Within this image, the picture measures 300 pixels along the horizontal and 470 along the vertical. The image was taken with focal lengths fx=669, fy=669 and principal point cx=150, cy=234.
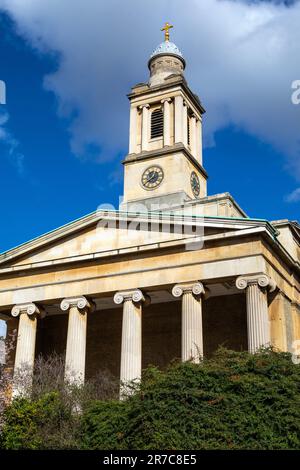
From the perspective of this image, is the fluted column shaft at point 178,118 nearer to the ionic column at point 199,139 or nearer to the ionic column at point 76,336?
the ionic column at point 199,139

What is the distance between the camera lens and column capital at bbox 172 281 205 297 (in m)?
33.0

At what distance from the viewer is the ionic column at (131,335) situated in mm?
33094

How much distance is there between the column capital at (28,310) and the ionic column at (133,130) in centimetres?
1772

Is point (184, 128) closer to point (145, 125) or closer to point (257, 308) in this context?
point (145, 125)

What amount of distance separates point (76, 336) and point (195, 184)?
1903 centimetres

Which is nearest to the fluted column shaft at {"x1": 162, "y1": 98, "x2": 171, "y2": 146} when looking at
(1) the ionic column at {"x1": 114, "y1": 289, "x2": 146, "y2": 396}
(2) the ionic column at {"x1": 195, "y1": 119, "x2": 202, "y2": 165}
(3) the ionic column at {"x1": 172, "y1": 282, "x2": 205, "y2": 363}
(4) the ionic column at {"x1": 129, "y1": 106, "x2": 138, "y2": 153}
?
(4) the ionic column at {"x1": 129, "y1": 106, "x2": 138, "y2": 153}

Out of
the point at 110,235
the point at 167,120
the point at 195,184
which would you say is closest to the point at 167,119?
the point at 167,120

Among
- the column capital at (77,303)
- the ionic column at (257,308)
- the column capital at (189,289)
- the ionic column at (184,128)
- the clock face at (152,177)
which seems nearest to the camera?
the ionic column at (257,308)

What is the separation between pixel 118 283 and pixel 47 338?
11153 mm

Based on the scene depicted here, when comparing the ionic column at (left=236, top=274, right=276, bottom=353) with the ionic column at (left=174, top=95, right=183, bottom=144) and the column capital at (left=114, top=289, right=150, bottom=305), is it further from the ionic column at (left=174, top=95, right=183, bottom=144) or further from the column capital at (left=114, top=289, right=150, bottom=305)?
the ionic column at (left=174, top=95, right=183, bottom=144)

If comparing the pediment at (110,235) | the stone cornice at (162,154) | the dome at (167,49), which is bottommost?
the pediment at (110,235)

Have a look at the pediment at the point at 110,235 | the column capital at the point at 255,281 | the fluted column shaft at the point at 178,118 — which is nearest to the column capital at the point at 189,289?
the column capital at the point at 255,281

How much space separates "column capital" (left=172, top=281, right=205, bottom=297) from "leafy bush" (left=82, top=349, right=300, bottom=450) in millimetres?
8195

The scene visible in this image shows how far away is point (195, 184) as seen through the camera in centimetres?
5031
